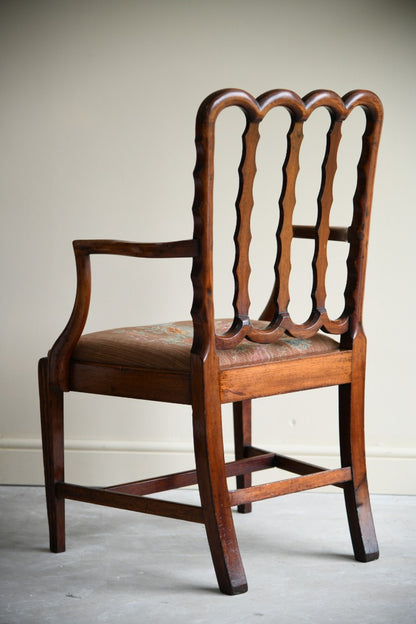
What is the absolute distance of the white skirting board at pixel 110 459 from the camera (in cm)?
289

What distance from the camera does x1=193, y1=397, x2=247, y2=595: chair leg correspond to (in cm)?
189

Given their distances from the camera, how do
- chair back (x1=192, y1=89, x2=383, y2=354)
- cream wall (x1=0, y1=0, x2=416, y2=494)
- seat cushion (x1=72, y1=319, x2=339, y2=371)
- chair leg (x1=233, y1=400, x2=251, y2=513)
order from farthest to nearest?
cream wall (x1=0, y1=0, x2=416, y2=494), chair leg (x1=233, y1=400, x2=251, y2=513), seat cushion (x1=72, y1=319, x2=339, y2=371), chair back (x1=192, y1=89, x2=383, y2=354)

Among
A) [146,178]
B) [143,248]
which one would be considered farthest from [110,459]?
[143,248]

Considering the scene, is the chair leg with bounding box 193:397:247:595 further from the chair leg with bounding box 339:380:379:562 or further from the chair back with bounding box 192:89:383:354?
the chair leg with bounding box 339:380:379:562

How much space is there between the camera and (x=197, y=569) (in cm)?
213

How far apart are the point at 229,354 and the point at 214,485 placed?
29 centimetres

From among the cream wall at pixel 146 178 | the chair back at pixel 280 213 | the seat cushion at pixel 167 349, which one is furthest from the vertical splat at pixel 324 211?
the cream wall at pixel 146 178

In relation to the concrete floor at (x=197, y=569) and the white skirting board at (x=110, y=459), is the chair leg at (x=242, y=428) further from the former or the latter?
the white skirting board at (x=110, y=459)

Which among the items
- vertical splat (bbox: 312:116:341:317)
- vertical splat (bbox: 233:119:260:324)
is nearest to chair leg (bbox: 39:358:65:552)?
vertical splat (bbox: 233:119:260:324)

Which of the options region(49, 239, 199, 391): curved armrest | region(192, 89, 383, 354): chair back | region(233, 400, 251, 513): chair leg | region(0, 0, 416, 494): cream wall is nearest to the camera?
region(192, 89, 383, 354): chair back

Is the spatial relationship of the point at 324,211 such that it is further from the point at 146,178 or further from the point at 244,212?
the point at 146,178

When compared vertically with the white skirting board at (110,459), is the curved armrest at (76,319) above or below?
above

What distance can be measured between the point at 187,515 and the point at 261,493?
0.18 meters

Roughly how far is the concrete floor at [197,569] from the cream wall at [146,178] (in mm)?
274
